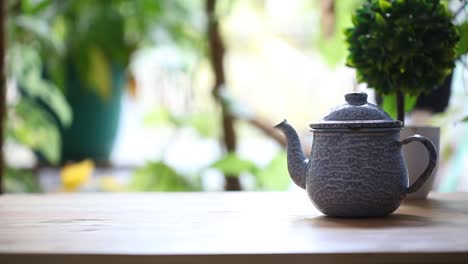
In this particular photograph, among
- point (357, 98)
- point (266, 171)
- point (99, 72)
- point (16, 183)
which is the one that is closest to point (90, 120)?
point (99, 72)

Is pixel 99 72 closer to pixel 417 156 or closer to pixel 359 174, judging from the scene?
pixel 417 156

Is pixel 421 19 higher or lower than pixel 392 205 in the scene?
higher

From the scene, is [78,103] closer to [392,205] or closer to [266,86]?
[266,86]

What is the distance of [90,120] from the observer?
276 cm

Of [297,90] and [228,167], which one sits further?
[297,90]

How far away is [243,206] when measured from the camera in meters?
0.96

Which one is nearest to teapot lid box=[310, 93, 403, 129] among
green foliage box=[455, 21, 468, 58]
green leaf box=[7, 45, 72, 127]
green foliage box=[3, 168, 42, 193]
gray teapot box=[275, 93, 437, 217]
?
gray teapot box=[275, 93, 437, 217]

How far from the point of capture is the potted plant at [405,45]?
3.24 feet

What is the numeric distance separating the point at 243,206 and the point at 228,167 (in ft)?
2.72

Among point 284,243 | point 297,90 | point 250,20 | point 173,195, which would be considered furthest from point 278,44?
point 284,243

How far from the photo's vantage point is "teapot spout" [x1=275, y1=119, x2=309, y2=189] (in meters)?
0.89

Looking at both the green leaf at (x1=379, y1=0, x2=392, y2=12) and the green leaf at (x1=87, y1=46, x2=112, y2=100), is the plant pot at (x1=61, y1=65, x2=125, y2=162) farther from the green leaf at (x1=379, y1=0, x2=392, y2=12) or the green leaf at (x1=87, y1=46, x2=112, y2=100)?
the green leaf at (x1=379, y1=0, x2=392, y2=12)

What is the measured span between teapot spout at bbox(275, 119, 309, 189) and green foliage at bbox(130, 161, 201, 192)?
1.22 metres

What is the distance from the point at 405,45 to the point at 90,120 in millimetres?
1937
